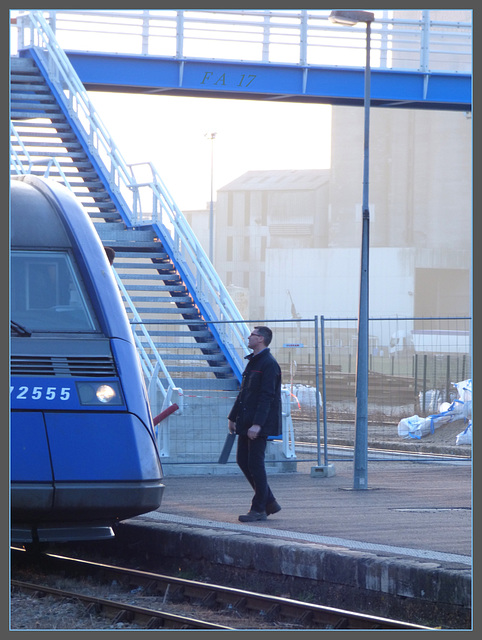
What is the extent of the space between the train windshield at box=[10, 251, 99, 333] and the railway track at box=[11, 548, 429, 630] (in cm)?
201

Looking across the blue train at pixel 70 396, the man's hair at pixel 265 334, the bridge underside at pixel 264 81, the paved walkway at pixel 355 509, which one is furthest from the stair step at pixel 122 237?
the blue train at pixel 70 396

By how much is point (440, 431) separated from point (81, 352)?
13.3 metres

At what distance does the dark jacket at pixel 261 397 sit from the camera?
9055mm

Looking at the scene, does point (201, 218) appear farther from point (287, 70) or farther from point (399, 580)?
point (399, 580)

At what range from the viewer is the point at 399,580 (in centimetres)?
683

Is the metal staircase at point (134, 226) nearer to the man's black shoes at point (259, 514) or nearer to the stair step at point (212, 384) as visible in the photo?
the stair step at point (212, 384)

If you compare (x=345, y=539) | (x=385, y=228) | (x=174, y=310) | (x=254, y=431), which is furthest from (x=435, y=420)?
(x=385, y=228)

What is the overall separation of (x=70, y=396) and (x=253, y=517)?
2964 millimetres

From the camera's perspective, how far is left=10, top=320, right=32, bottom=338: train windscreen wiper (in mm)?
7138

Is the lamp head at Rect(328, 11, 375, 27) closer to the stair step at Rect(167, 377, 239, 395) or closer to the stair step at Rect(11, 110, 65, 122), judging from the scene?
the stair step at Rect(167, 377, 239, 395)

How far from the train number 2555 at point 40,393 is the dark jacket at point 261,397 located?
2.65m

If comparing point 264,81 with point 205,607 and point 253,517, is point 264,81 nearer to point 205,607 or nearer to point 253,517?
point 253,517

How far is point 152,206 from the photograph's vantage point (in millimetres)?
18312

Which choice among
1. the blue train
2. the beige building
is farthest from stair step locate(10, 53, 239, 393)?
the beige building
